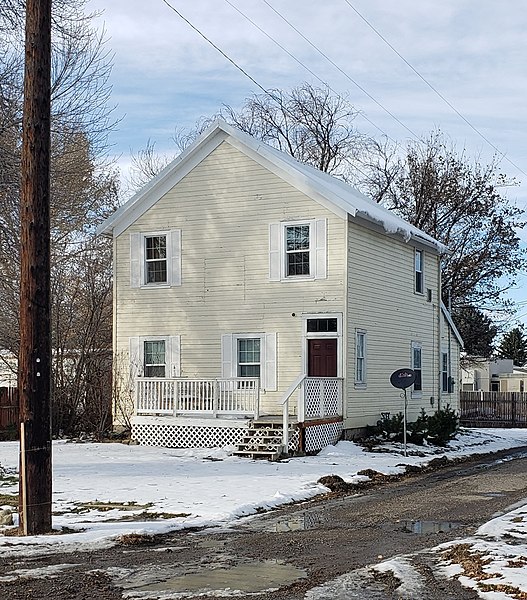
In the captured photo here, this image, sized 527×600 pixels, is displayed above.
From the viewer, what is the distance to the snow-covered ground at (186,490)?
10211mm

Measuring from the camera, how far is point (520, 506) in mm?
13516

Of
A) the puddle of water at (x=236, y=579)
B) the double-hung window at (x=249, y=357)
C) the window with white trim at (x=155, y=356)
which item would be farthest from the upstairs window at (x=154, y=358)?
the puddle of water at (x=236, y=579)

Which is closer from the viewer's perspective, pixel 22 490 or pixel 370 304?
pixel 22 490

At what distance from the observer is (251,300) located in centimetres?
2470

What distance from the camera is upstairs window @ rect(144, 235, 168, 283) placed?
2627cm

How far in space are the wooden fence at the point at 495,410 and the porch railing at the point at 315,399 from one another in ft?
57.5

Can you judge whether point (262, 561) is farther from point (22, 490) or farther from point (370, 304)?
point (370, 304)

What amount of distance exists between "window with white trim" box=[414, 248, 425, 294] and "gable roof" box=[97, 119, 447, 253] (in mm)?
1024

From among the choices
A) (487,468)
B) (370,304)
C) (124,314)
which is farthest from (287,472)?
(124,314)

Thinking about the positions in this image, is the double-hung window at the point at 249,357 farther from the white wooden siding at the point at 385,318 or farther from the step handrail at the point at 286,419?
the step handrail at the point at 286,419

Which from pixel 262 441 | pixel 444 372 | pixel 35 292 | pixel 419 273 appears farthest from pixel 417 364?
pixel 35 292

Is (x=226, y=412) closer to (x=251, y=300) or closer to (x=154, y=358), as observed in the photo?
(x=251, y=300)

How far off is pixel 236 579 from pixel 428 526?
13.5 ft

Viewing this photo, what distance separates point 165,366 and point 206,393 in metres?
2.90
